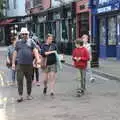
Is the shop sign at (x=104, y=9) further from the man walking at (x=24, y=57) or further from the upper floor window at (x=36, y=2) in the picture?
the man walking at (x=24, y=57)

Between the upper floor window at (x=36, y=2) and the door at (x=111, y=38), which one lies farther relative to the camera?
the upper floor window at (x=36, y=2)

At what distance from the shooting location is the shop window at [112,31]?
106 ft

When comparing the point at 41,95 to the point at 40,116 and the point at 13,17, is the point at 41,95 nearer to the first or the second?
the point at 40,116

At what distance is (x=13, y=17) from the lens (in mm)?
65750

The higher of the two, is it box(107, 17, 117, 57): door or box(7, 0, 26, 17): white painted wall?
box(7, 0, 26, 17): white painted wall

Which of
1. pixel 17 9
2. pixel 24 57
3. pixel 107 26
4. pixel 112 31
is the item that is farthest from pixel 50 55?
pixel 17 9

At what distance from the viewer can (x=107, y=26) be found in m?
33.4

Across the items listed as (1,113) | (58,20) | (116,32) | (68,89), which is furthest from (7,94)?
(58,20)

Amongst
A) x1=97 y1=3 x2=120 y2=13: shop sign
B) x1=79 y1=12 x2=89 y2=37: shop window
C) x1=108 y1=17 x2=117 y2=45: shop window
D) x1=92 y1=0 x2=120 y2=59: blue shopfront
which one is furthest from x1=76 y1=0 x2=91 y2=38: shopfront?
x1=108 y1=17 x2=117 y2=45: shop window

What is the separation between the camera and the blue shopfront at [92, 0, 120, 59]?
31212mm

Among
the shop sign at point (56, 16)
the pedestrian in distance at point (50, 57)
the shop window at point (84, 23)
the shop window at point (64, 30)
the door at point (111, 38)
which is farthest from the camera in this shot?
the shop sign at point (56, 16)

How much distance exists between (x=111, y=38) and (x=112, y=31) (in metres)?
0.47

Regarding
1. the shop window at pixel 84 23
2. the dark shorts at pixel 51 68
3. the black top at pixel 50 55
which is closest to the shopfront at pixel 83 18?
the shop window at pixel 84 23

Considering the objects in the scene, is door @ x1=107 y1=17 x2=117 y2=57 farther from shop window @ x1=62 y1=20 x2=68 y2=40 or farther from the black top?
the black top
